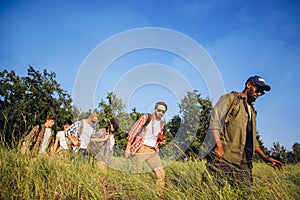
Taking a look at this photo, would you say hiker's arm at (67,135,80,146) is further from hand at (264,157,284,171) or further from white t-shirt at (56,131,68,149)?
hand at (264,157,284,171)

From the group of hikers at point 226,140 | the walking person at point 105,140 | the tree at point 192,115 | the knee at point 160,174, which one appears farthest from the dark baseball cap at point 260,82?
the tree at point 192,115

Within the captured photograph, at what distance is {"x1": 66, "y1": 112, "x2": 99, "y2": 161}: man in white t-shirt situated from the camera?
5.91m

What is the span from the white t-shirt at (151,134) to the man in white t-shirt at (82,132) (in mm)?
1982

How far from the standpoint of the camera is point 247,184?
2.90 m

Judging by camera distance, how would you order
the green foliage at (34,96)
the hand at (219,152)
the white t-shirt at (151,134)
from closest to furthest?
the hand at (219,152)
the white t-shirt at (151,134)
the green foliage at (34,96)

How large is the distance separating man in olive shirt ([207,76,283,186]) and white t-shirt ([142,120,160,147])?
3.98ft

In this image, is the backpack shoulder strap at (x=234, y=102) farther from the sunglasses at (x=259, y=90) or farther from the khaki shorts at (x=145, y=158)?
the khaki shorts at (x=145, y=158)

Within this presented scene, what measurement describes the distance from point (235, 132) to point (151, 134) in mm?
1432

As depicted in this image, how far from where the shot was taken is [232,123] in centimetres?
344

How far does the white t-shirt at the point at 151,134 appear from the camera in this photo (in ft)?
14.3

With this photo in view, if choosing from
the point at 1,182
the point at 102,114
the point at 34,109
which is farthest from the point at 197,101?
the point at 1,182

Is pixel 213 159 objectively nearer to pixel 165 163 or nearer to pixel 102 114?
pixel 165 163

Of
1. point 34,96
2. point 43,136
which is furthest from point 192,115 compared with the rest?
point 43,136

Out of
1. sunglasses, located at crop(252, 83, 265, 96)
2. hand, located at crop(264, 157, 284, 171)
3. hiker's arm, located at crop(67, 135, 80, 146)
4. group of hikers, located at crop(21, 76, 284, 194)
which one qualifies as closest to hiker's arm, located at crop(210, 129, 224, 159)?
group of hikers, located at crop(21, 76, 284, 194)
